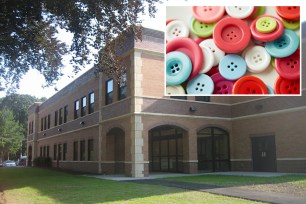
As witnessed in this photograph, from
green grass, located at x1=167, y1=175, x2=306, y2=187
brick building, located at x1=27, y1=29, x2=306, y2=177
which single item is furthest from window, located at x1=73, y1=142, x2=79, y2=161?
green grass, located at x1=167, y1=175, x2=306, y2=187

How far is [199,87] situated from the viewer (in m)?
13.3

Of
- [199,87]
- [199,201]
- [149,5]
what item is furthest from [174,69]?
[199,201]

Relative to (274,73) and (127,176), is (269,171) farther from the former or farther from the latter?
(274,73)

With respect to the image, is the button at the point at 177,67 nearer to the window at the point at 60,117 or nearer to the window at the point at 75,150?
the window at the point at 75,150

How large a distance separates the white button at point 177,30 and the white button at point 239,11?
1.54m

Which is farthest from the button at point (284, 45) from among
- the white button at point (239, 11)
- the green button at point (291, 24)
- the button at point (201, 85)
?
the button at point (201, 85)

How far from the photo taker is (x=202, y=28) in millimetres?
13383

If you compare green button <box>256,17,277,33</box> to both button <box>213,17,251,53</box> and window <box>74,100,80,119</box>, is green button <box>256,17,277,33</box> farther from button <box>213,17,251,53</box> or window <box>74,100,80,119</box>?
window <box>74,100,80,119</box>

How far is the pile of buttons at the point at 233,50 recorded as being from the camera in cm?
1278

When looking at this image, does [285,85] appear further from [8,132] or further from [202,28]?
[8,132]

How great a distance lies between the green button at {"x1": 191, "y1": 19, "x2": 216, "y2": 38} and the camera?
43.5 feet

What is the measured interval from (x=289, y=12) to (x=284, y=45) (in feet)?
3.55

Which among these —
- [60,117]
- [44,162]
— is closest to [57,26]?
[60,117]

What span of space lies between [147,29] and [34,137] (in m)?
30.8
